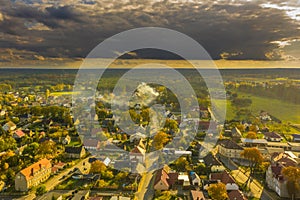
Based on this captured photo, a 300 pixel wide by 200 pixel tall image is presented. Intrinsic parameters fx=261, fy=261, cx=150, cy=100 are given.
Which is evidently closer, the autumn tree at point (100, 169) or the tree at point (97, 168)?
the autumn tree at point (100, 169)

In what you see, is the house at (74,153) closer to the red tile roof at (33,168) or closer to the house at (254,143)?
the red tile roof at (33,168)

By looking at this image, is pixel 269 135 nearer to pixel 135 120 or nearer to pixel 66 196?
pixel 135 120

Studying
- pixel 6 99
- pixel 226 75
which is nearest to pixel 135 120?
pixel 6 99

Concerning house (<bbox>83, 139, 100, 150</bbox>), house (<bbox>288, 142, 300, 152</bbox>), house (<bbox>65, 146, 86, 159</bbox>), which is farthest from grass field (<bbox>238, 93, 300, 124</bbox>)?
house (<bbox>65, 146, 86, 159</bbox>)

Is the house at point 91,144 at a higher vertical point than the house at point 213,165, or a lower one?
higher

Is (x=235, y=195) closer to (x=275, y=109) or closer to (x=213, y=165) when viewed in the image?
(x=213, y=165)

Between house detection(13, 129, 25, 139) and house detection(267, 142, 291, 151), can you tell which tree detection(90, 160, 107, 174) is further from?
house detection(267, 142, 291, 151)

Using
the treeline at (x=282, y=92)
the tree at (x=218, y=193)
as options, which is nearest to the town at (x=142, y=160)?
the tree at (x=218, y=193)
